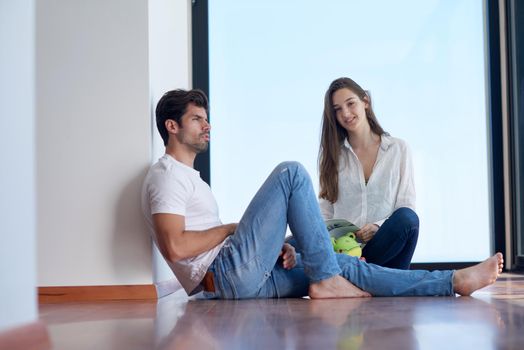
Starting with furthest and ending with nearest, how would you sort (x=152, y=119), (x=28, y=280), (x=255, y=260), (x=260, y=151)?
(x=260, y=151)
(x=152, y=119)
(x=255, y=260)
(x=28, y=280)

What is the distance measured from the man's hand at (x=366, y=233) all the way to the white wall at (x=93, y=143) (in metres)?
0.91

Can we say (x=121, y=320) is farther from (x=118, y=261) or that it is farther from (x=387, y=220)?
(x=387, y=220)

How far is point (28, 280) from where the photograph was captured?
1.57 meters

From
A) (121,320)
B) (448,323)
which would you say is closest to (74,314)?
(121,320)

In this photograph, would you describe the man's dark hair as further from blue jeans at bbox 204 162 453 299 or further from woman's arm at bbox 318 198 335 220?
woman's arm at bbox 318 198 335 220

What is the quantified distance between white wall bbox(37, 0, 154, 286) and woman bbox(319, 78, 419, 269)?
82cm

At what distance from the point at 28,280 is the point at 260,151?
12.1 ft

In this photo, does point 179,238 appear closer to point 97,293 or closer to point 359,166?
point 97,293

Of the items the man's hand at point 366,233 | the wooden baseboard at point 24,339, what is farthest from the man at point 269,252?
the wooden baseboard at point 24,339

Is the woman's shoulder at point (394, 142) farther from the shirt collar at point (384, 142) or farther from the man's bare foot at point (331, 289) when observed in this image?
the man's bare foot at point (331, 289)

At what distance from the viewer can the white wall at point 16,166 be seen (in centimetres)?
149

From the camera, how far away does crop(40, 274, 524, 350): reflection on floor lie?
1.68 metres

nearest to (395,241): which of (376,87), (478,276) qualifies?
(478,276)

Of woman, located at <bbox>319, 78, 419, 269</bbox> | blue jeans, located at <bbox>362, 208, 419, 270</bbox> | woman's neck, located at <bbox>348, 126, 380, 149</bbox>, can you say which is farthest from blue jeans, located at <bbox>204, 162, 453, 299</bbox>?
woman's neck, located at <bbox>348, 126, 380, 149</bbox>
